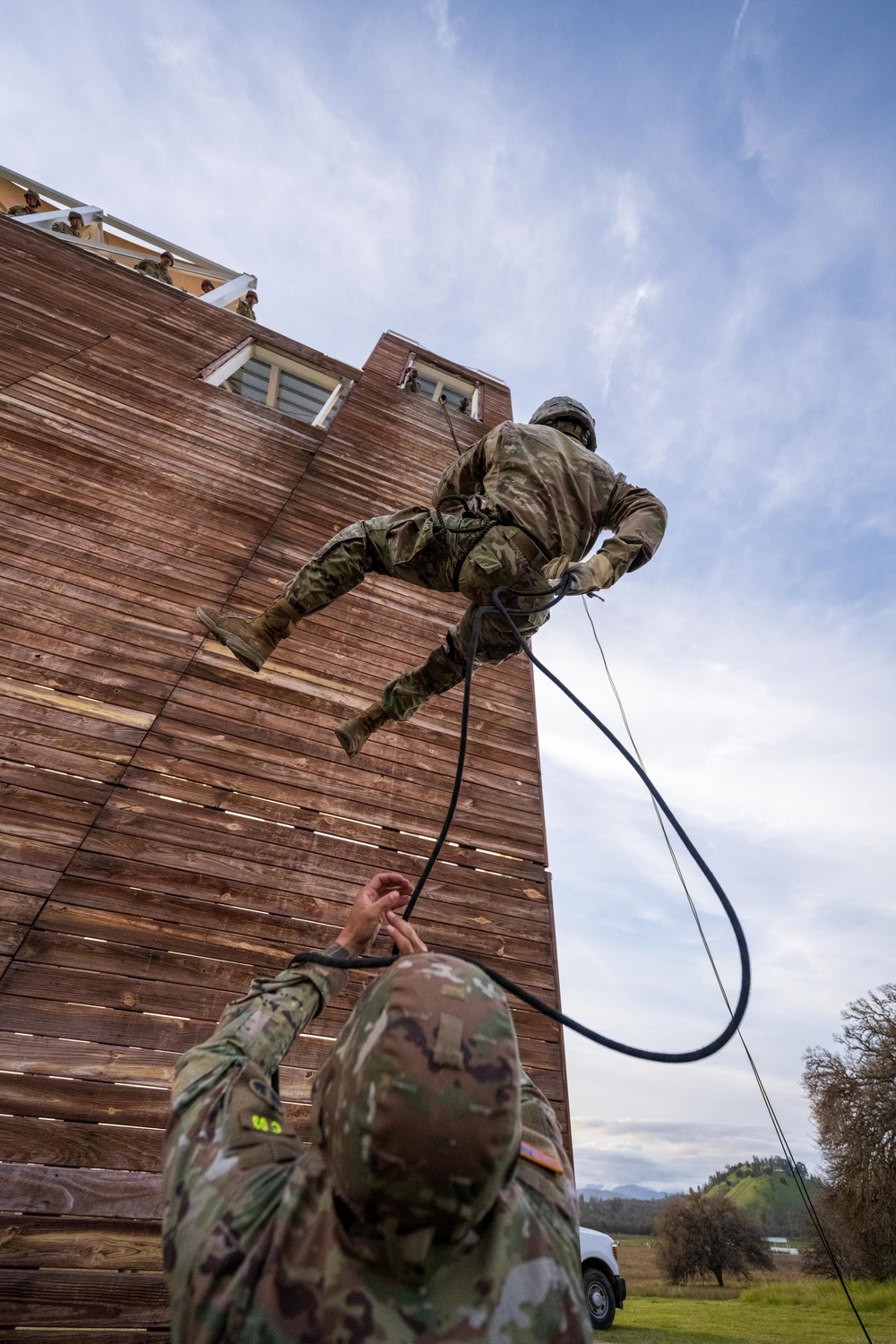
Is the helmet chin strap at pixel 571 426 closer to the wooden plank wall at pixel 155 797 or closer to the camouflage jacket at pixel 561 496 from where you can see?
the camouflage jacket at pixel 561 496

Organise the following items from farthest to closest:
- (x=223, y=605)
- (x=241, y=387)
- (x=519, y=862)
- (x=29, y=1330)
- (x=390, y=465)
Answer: (x=241, y=387)
(x=390, y=465)
(x=223, y=605)
(x=519, y=862)
(x=29, y=1330)

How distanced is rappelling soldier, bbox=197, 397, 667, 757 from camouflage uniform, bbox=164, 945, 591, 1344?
5.18 feet

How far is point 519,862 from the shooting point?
3215mm

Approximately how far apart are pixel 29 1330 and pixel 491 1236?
1.52m

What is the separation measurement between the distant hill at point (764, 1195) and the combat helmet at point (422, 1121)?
21467 millimetres

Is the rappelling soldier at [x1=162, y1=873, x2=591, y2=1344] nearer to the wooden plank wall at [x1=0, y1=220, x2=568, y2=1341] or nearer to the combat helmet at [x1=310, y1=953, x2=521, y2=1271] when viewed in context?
the combat helmet at [x1=310, y1=953, x2=521, y2=1271]

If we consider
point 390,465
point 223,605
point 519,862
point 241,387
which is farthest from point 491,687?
point 241,387

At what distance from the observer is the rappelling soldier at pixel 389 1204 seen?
2.17 ft

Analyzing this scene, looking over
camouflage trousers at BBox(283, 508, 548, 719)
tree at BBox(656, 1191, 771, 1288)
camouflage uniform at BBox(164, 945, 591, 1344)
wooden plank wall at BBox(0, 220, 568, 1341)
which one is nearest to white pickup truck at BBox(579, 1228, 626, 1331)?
wooden plank wall at BBox(0, 220, 568, 1341)

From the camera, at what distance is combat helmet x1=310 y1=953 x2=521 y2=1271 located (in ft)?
2.17

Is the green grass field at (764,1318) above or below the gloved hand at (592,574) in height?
below

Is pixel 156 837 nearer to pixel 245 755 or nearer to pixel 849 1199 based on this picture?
pixel 245 755

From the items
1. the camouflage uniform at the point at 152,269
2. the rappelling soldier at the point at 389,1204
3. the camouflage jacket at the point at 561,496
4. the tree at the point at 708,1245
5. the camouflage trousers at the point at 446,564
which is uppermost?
the camouflage uniform at the point at 152,269

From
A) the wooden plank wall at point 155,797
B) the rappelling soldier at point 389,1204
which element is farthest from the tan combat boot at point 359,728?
the rappelling soldier at point 389,1204
